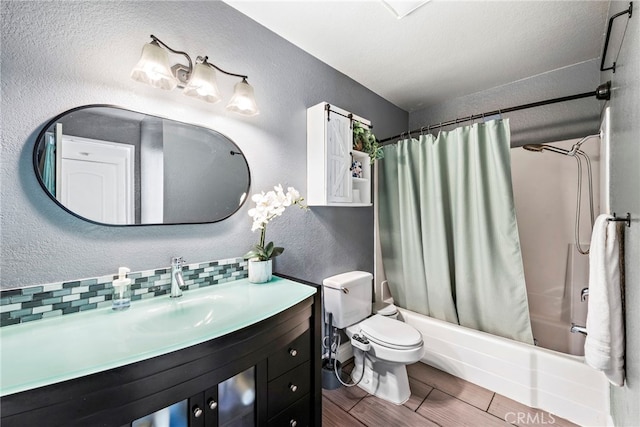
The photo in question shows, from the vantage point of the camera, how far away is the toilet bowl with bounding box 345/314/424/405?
62.9 inches

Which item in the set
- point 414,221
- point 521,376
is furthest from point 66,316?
point 521,376

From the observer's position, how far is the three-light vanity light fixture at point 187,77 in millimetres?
1080

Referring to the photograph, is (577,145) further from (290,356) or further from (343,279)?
(290,356)

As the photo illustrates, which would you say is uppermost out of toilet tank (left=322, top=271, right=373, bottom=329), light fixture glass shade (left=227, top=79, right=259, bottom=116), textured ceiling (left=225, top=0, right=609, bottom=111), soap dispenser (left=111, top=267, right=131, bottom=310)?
textured ceiling (left=225, top=0, right=609, bottom=111)

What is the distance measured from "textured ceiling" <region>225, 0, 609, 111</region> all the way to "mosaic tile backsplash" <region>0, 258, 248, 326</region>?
5.05 feet

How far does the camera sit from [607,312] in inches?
38.8

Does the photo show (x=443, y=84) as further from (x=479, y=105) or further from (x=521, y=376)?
(x=521, y=376)

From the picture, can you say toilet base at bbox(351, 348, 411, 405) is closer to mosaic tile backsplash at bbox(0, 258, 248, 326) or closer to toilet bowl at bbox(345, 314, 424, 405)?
toilet bowl at bbox(345, 314, 424, 405)

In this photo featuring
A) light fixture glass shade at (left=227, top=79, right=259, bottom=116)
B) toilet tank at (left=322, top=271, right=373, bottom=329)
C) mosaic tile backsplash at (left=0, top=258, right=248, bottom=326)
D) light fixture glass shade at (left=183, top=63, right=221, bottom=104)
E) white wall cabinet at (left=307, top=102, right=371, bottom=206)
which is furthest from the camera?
toilet tank at (left=322, top=271, right=373, bottom=329)

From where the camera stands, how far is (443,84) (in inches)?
93.3

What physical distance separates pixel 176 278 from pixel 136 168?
0.53m

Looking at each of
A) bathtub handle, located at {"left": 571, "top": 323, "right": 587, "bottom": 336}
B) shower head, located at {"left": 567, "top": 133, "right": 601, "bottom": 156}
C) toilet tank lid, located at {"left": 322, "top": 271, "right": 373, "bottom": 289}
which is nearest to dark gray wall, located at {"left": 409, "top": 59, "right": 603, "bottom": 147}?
shower head, located at {"left": 567, "top": 133, "right": 601, "bottom": 156}

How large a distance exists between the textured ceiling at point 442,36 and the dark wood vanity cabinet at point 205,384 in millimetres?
1652

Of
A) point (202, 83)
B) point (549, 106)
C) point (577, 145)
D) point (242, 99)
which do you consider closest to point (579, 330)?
point (577, 145)
